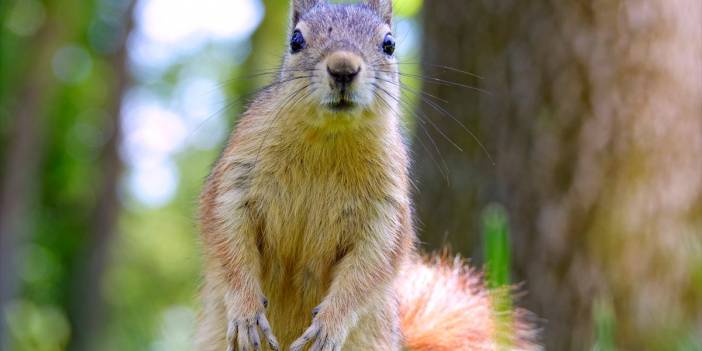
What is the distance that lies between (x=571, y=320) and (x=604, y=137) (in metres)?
1.10

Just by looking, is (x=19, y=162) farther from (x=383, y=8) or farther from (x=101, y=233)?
(x=383, y=8)

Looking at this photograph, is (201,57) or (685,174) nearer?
(685,174)

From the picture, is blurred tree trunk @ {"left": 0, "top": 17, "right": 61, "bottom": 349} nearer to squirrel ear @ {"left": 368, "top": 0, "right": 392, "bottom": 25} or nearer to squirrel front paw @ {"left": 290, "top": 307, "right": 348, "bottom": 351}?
squirrel ear @ {"left": 368, "top": 0, "right": 392, "bottom": 25}

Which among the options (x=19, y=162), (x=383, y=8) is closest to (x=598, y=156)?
(x=383, y=8)

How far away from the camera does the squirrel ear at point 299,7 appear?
427 centimetres

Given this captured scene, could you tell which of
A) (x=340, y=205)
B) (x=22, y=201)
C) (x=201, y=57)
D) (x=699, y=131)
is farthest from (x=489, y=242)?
(x=201, y=57)

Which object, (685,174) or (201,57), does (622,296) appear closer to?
(685,174)

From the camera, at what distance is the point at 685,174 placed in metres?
5.82

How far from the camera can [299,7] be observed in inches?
169

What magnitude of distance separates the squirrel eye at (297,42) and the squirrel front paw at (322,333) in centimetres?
103

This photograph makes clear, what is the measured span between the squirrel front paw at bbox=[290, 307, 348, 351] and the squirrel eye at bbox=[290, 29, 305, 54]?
1.03m

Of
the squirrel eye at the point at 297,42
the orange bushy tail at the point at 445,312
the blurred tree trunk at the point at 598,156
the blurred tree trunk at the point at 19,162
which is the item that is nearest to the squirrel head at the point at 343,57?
the squirrel eye at the point at 297,42

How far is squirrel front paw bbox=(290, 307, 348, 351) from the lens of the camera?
3574 millimetres

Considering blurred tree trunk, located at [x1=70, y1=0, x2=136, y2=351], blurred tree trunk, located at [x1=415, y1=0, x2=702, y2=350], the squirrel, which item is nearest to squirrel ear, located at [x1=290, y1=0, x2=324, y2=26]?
the squirrel
